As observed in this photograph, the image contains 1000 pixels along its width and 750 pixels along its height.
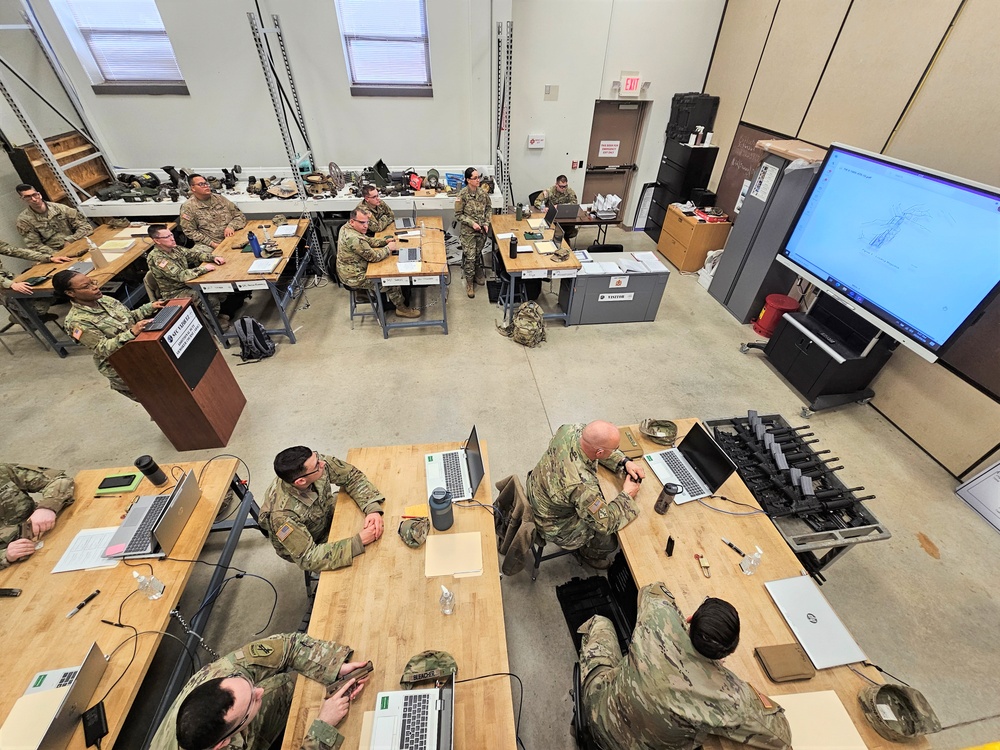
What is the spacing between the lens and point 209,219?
209 inches

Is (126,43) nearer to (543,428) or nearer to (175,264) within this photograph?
(175,264)

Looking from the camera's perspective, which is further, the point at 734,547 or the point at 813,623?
the point at 734,547

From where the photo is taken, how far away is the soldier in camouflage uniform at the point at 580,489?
222cm

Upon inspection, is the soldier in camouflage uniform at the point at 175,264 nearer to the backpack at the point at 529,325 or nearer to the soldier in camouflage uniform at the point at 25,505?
the soldier in camouflage uniform at the point at 25,505

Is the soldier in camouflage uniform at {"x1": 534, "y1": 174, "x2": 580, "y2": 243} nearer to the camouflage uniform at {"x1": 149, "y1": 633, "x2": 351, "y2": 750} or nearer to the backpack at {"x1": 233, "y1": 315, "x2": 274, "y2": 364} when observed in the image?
the backpack at {"x1": 233, "y1": 315, "x2": 274, "y2": 364}

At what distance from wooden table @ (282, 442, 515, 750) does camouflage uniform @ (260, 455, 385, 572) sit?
0.07 m

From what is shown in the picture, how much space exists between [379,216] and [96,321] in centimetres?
336

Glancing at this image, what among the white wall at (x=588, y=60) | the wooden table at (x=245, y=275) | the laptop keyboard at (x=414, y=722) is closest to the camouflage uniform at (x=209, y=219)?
the wooden table at (x=245, y=275)

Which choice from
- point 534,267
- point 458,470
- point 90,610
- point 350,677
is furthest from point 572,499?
point 534,267

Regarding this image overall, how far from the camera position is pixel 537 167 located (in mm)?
7047

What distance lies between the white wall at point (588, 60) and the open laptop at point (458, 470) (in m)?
5.99

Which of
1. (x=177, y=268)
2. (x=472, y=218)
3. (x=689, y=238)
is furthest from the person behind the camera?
(x=689, y=238)

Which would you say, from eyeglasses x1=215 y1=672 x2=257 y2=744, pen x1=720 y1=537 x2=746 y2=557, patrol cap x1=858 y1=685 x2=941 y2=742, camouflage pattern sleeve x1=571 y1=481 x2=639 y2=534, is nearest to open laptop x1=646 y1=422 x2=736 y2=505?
pen x1=720 y1=537 x2=746 y2=557

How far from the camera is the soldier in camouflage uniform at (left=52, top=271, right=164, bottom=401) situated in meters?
3.12
